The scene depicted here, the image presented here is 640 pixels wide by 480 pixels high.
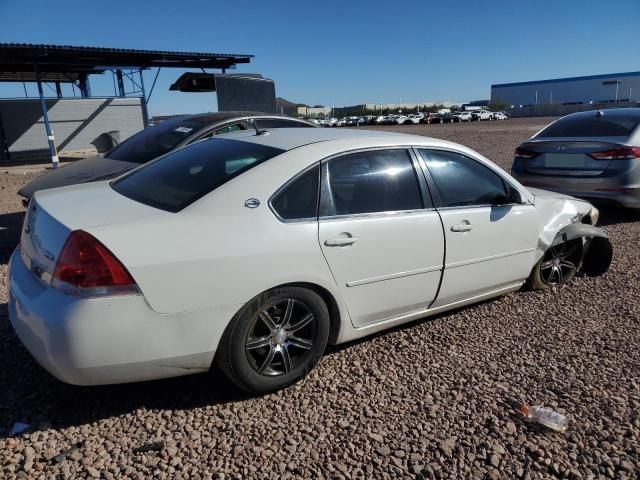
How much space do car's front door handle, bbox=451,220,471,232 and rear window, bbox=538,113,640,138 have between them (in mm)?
4417

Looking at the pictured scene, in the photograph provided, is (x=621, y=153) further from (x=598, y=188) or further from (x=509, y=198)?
(x=509, y=198)

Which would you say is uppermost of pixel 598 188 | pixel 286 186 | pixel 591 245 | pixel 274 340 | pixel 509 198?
pixel 286 186

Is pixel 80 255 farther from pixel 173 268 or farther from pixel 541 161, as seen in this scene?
pixel 541 161

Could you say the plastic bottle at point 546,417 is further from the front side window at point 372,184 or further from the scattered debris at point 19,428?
the scattered debris at point 19,428

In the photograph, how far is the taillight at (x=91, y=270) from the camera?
2.37m

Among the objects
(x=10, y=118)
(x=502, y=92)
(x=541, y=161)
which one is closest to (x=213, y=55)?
(x=10, y=118)

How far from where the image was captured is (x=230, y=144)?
3.56m

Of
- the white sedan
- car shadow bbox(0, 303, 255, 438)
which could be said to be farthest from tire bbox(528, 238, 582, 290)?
car shadow bbox(0, 303, 255, 438)

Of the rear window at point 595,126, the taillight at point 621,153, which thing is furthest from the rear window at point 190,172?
the rear window at point 595,126

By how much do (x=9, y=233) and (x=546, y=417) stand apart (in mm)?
6605

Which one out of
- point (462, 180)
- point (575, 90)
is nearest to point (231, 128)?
point (462, 180)

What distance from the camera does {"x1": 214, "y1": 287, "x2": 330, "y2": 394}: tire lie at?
2703 mm

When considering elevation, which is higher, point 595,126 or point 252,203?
point 595,126

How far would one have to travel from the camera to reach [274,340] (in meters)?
2.88
